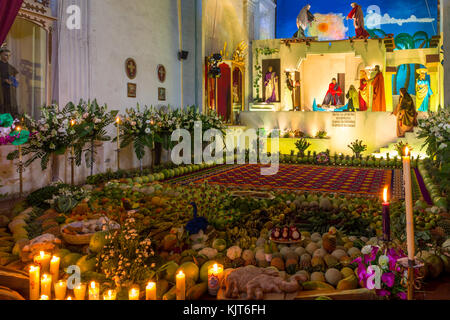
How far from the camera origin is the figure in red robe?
17.5 meters

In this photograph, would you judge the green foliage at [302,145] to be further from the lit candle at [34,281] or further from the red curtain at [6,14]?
the lit candle at [34,281]

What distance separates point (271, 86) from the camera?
1872 centimetres

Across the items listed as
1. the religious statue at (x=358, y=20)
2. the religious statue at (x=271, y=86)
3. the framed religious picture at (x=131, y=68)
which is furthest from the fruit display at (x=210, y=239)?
the religious statue at (x=358, y=20)

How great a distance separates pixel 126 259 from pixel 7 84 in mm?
6642

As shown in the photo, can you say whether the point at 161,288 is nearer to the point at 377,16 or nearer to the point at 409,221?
the point at 409,221

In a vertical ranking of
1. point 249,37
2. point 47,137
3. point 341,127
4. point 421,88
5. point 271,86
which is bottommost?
point 47,137

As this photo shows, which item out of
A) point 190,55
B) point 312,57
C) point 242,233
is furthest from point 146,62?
point 312,57

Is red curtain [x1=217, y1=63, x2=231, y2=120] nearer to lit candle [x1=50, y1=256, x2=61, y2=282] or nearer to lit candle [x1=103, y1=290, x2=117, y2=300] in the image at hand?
lit candle [x1=50, y1=256, x2=61, y2=282]

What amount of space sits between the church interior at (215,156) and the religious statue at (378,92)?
0.06 metres

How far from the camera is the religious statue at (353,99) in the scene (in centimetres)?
1652

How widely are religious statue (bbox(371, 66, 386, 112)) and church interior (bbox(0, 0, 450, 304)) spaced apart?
59mm

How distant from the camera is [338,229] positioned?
4.72 meters

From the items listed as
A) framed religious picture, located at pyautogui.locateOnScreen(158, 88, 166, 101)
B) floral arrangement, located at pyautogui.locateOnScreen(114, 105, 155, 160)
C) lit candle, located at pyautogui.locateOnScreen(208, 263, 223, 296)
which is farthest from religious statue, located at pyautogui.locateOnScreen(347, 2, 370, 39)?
lit candle, located at pyautogui.locateOnScreen(208, 263, 223, 296)

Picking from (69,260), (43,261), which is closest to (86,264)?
(69,260)
